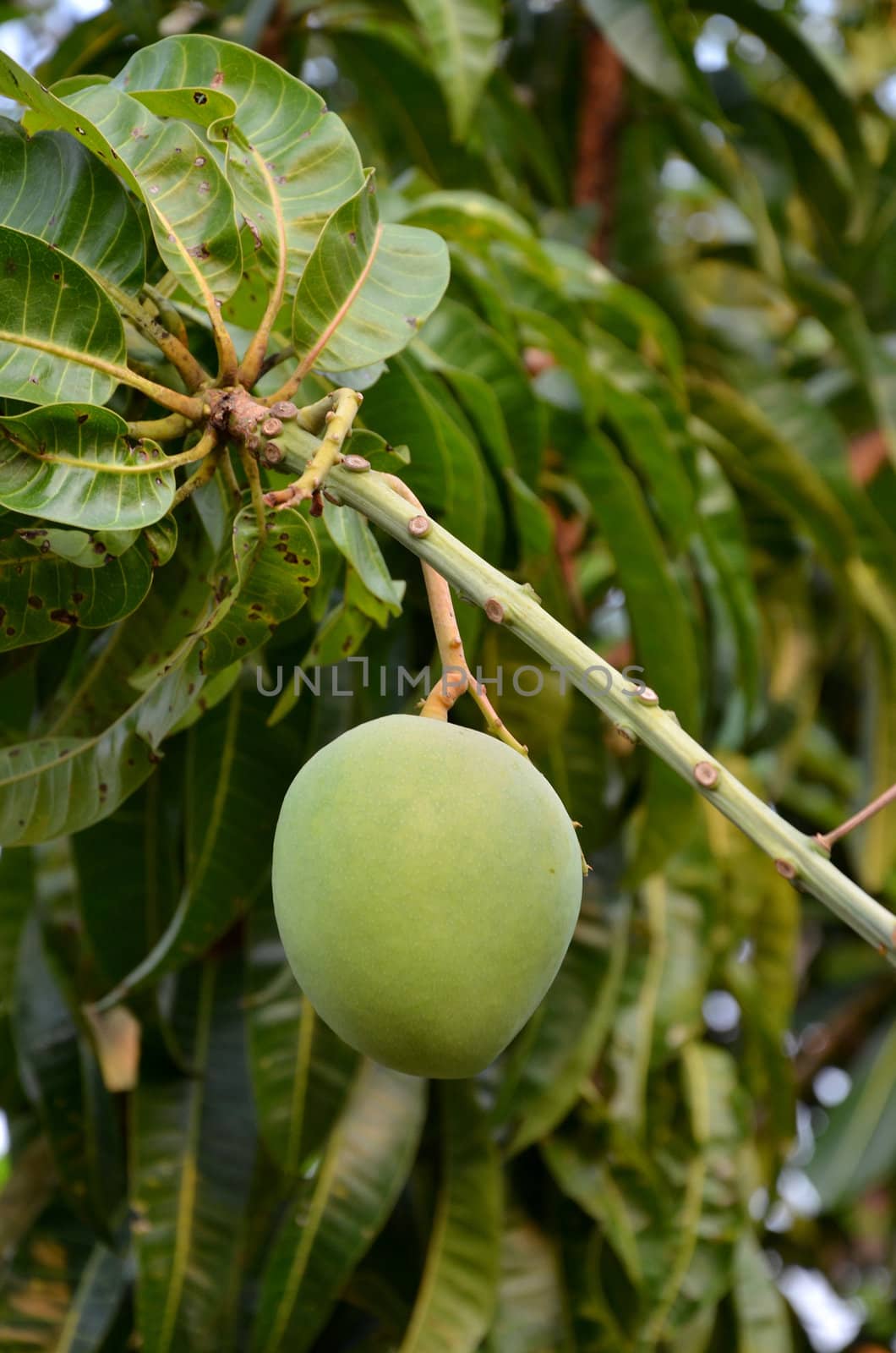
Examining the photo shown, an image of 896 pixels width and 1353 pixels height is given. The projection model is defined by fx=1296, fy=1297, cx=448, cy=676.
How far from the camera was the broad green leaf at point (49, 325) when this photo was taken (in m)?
0.59

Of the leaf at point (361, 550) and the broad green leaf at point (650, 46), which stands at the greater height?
the broad green leaf at point (650, 46)

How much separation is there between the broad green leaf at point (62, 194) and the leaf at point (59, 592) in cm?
15

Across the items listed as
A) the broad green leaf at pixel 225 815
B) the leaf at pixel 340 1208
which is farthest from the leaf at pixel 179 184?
the leaf at pixel 340 1208

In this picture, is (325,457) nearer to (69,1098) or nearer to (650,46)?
(69,1098)

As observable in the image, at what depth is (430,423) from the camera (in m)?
0.84

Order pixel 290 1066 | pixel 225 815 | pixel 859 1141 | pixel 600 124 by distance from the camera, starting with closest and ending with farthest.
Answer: pixel 225 815
pixel 290 1066
pixel 600 124
pixel 859 1141

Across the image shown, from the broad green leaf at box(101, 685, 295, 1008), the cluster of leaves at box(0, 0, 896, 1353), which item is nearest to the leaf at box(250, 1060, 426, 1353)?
the cluster of leaves at box(0, 0, 896, 1353)

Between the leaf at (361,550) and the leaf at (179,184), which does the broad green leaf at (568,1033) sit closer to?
the leaf at (361,550)

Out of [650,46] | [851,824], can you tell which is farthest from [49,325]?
[650,46]

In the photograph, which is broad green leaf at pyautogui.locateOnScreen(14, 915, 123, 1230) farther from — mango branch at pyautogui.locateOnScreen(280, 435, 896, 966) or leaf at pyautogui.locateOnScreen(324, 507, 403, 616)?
mango branch at pyautogui.locateOnScreen(280, 435, 896, 966)

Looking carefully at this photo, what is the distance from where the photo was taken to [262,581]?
1.97ft

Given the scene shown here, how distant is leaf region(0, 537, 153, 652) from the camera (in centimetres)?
63

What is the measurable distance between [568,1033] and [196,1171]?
1.17 ft

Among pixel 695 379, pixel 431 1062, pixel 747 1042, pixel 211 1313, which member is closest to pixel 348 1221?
pixel 211 1313
